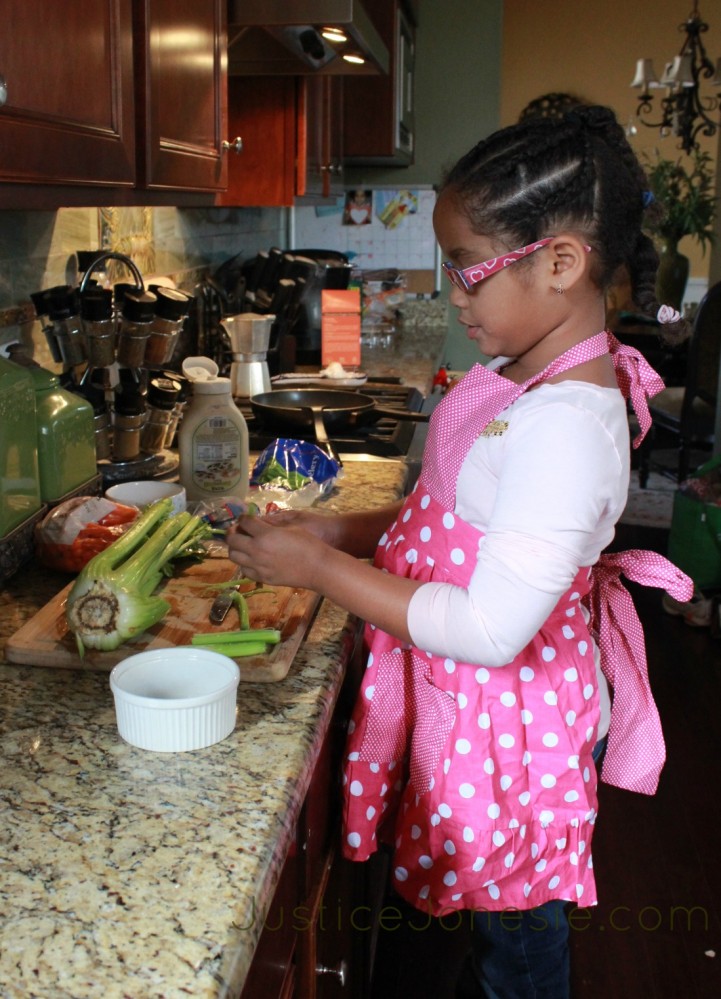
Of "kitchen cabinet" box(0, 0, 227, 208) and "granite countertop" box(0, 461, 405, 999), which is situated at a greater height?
"kitchen cabinet" box(0, 0, 227, 208)

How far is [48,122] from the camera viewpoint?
1.13 m

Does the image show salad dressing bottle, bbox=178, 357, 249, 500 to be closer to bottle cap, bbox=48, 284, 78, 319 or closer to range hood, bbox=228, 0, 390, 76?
bottle cap, bbox=48, 284, 78, 319

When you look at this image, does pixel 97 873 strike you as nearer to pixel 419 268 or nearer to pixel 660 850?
pixel 660 850

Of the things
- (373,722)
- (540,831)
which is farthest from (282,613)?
(540,831)

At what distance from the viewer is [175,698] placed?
1.02 metres

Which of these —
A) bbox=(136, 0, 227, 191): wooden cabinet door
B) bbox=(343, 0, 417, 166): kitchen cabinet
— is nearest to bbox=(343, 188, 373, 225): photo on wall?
bbox=(343, 0, 417, 166): kitchen cabinet

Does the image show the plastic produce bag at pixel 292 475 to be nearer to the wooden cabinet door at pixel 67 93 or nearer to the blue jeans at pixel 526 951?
the wooden cabinet door at pixel 67 93

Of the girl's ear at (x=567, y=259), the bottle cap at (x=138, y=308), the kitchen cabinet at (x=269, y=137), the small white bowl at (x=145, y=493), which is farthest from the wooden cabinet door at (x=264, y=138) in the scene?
the girl's ear at (x=567, y=259)

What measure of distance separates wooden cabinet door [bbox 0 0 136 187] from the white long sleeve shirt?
59cm

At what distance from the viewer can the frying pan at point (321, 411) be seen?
2301 mm

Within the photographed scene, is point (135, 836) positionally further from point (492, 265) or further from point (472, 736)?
point (492, 265)

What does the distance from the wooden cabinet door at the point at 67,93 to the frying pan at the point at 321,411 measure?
0.89 metres

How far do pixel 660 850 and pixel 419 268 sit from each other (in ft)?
10.4

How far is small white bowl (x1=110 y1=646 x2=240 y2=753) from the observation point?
97cm
